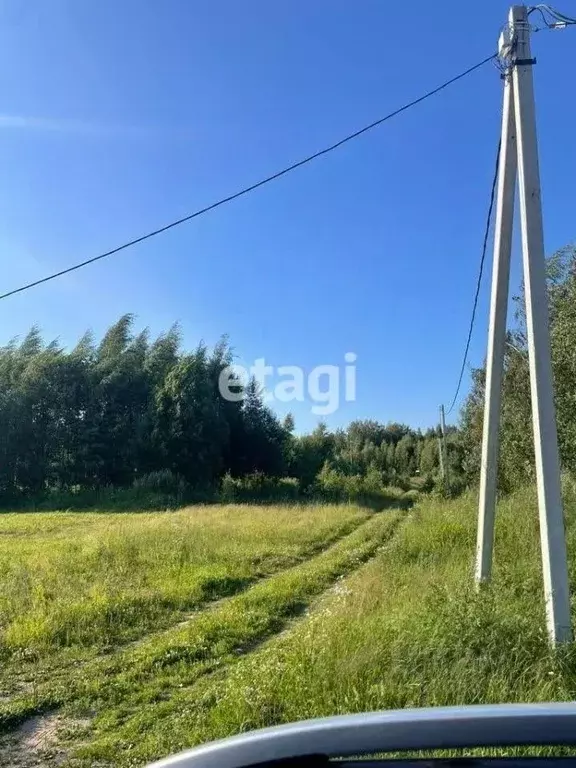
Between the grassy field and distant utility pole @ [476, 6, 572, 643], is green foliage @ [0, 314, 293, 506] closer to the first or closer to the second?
the grassy field

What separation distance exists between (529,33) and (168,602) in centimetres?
783

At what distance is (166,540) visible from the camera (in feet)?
43.1

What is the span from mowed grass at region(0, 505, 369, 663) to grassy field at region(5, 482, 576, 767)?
3.7 inches

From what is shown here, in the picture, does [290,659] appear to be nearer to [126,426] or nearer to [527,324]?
[527,324]

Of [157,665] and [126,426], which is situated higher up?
[126,426]

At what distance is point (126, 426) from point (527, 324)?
33.7m

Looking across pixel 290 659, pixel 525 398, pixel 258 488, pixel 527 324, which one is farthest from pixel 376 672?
pixel 258 488

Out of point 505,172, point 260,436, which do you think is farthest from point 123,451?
point 505,172

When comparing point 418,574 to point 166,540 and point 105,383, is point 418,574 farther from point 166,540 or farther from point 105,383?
point 105,383

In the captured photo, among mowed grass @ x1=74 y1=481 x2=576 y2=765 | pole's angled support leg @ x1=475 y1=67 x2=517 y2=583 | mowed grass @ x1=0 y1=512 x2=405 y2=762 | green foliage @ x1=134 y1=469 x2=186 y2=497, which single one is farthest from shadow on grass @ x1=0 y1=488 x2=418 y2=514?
mowed grass @ x1=74 y1=481 x2=576 y2=765

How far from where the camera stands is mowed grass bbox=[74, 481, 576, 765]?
390 centimetres

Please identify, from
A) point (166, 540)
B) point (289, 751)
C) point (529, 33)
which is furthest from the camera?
point (166, 540)

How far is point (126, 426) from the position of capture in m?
36.5

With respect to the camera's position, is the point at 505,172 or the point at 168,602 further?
the point at 168,602
